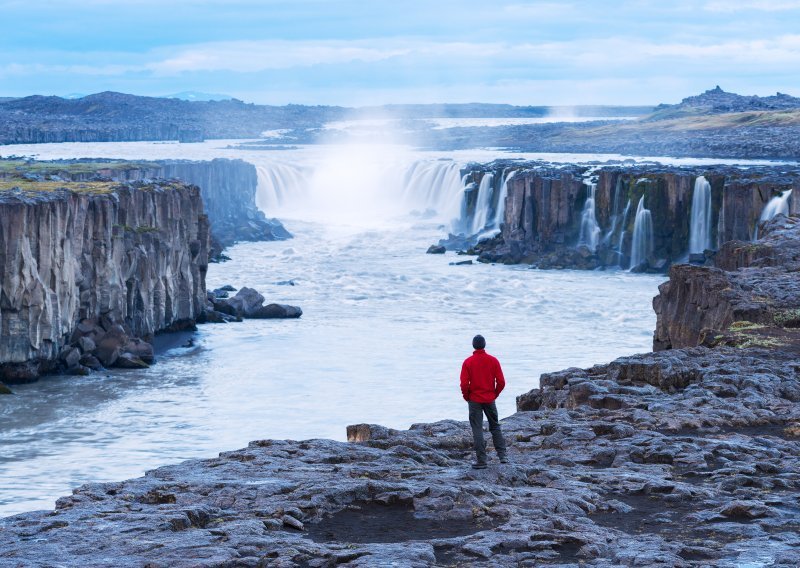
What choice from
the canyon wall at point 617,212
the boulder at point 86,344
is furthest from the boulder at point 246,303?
the canyon wall at point 617,212

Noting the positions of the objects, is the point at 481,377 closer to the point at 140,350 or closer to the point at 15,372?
the point at 15,372

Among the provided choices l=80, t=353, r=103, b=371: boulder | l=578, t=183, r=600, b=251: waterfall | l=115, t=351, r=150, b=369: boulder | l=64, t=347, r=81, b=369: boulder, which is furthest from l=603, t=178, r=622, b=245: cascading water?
l=64, t=347, r=81, b=369: boulder

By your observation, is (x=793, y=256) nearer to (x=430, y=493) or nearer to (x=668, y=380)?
(x=668, y=380)

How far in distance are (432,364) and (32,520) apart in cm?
3151

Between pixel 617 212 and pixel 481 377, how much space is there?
214 feet

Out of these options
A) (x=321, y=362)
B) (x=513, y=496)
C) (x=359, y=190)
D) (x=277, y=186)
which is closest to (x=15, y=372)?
(x=321, y=362)

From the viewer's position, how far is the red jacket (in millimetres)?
17500

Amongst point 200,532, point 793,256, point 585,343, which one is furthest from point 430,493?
point 585,343

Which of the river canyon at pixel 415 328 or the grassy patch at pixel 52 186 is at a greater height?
the grassy patch at pixel 52 186

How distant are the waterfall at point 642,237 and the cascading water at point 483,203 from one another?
18495 millimetres

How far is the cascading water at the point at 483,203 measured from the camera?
95.4m

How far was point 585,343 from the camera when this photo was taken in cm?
5131

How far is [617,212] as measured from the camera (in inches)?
3196

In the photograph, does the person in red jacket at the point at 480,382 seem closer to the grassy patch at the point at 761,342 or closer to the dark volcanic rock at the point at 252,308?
the grassy patch at the point at 761,342
